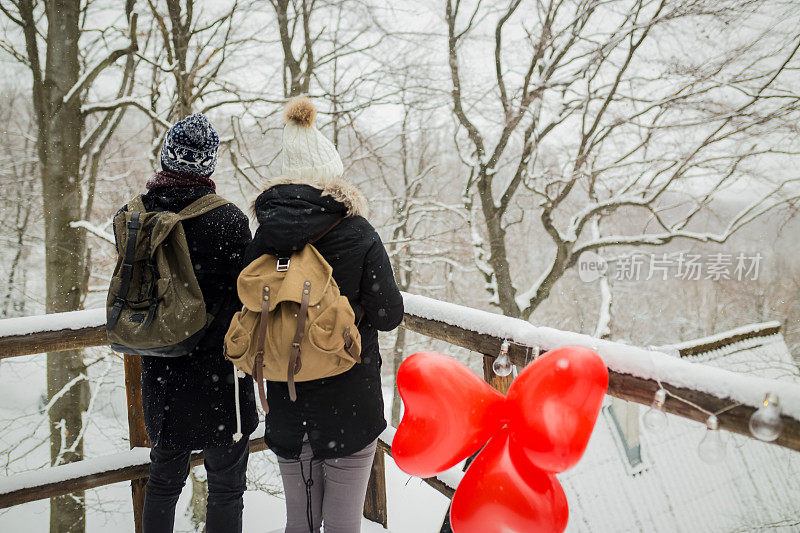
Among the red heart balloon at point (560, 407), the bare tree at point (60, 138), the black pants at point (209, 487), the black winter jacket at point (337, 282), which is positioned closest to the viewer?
the red heart balloon at point (560, 407)

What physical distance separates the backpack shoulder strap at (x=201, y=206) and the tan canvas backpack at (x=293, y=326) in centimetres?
36

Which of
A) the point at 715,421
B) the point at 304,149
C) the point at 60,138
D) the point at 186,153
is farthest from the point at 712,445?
Result: the point at 60,138

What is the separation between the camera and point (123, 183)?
1093 centimetres

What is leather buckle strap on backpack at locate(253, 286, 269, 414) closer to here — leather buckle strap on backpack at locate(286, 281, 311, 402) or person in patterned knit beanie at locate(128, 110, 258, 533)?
leather buckle strap on backpack at locate(286, 281, 311, 402)

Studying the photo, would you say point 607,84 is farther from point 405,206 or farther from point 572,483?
point 572,483

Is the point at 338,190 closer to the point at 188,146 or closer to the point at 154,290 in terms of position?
the point at 188,146

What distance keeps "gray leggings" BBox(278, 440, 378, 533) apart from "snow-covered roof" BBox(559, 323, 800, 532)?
198cm

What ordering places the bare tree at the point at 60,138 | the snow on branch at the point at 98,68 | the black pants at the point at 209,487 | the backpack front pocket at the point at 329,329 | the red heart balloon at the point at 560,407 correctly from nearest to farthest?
the red heart balloon at the point at 560,407
the backpack front pocket at the point at 329,329
the black pants at the point at 209,487
the snow on branch at the point at 98,68
the bare tree at the point at 60,138

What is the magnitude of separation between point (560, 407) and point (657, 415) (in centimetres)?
36

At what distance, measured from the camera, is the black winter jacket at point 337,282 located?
142cm

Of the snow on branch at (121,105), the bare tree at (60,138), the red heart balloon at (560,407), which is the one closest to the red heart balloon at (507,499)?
the red heart balloon at (560,407)

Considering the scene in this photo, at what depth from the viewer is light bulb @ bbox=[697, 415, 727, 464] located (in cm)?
Result: 103

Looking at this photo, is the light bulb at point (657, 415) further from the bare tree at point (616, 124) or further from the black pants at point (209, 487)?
the bare tree at point (616, 124)

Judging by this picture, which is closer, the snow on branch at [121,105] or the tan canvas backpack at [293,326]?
the tan canvas backpack at [293,326]
